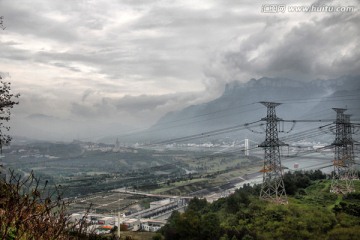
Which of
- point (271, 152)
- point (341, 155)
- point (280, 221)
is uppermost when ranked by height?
point (271, 152)

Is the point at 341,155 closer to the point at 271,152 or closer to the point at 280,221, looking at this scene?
the point at 271,152

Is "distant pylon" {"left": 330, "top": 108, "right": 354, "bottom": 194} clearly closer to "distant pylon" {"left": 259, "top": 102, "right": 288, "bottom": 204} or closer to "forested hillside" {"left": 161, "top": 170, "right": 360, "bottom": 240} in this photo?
"forested hillside" {"left": 161, "top": 170, "right": 360, "bottom": 240}

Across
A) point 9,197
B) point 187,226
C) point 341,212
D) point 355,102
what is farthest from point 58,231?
point 355,102

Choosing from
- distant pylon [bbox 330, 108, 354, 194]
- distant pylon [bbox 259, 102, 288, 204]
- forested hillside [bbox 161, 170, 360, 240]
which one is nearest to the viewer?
forested hillside [bbox 161, 170, 360, 240]

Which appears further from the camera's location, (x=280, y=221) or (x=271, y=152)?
(x=271, y=152)

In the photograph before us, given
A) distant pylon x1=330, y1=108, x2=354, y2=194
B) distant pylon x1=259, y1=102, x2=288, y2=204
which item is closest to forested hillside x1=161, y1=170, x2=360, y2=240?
distant pylon x1=259, y1=102, x2=288, y2=204

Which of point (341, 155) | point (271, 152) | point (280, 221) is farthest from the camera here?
point (341, 155)

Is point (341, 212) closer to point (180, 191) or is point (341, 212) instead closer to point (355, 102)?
point (180, 191)

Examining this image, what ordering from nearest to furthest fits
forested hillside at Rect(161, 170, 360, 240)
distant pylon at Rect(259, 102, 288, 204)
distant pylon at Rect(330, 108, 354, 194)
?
forested hillside at Rect(161, 170, 360, 240) < distant pylon at Rect(259, 102, 288, 204) < distant pylon at Rect(330, 108, 354, 194)

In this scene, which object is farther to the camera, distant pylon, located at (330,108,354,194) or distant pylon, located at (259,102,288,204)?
distant pylon, located at (330,108,354,194)

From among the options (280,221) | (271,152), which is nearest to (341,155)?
(271,152)

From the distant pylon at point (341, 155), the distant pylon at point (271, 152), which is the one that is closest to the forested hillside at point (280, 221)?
the distant pylon at point (271, 152)

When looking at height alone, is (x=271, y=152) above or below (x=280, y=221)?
above
